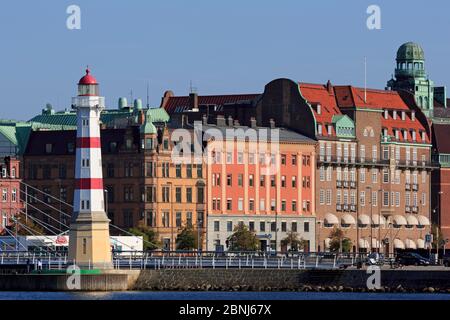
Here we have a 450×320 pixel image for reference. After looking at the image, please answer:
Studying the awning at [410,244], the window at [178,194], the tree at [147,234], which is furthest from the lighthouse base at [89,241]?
the awning at [410,244]

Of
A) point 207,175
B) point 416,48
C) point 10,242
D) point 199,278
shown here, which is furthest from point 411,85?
point 199,278

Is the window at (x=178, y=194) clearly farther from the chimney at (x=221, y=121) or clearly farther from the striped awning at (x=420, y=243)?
Result: the striped awning at (x=420, y=243)

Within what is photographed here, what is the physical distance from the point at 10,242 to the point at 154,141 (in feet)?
77.6

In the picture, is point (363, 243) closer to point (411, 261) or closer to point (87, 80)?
point (411, 261)

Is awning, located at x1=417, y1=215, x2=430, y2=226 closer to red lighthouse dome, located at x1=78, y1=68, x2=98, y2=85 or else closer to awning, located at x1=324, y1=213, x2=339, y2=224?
awning, located at x1=324, y1=213, x2=339, y2=224

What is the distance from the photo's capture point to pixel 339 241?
5517 inches

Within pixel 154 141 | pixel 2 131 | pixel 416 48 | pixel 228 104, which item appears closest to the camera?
pixel 154 141

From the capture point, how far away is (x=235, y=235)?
424 ft

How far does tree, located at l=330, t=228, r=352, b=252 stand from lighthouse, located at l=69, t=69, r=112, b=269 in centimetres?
6438

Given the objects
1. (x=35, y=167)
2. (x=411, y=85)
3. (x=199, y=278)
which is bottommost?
(x=199, y=278)

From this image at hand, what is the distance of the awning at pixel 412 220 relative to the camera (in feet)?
506

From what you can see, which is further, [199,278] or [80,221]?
[199,278]

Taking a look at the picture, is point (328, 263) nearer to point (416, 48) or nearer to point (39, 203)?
point (39, 203)

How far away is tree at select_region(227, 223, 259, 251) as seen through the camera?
125938 millimetres
